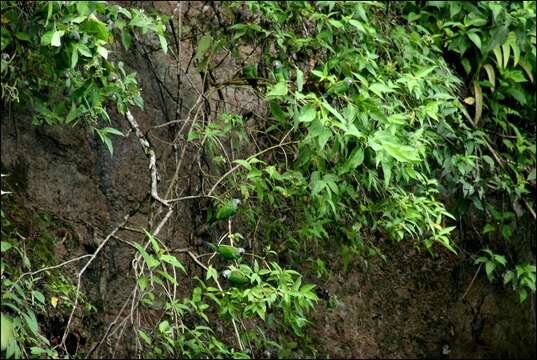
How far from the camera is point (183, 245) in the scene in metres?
3.77

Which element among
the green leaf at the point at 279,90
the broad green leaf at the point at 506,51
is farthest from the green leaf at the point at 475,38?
the green leaf at the point at 279,90

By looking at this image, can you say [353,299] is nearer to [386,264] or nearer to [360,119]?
[386,264]

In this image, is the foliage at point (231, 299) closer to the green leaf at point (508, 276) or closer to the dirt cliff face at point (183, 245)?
the dirt cliff face at point (183, 245)

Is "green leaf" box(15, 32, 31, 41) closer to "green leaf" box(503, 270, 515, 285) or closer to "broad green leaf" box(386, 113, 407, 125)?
"broad green leaf" box(386, 113, 407, 125)

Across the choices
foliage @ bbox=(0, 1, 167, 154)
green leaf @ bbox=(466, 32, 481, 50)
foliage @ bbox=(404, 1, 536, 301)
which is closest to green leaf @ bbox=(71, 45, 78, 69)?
foliage @ bbox=(0, 1, 167, 154)

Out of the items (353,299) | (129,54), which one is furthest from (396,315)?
(129,54)

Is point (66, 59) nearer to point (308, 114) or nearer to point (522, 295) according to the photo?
point (308, 114)

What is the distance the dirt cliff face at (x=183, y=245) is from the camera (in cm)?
353

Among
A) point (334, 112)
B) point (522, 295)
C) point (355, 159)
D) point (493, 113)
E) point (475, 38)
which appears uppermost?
point (334, 112)

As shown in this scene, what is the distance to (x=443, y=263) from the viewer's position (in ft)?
14.6

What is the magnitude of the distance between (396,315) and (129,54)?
72.9 inches

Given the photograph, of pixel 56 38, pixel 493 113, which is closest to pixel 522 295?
pixel 493 113

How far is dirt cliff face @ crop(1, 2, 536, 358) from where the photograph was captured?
11.6 feet

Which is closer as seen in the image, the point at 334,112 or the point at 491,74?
the point at 334,112
